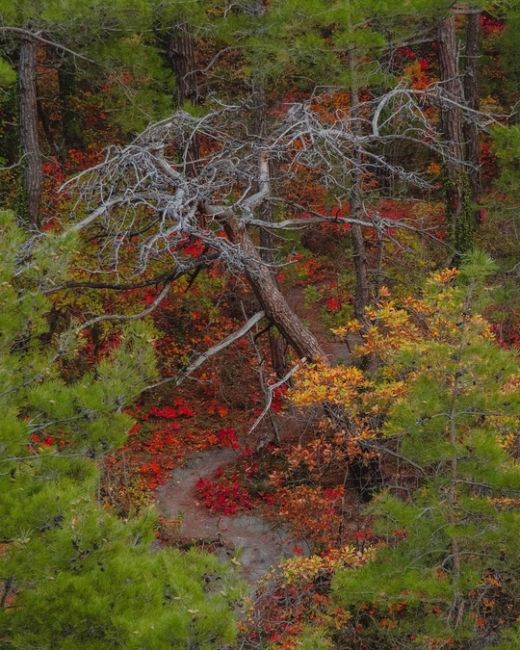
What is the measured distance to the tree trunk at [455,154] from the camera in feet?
41.1

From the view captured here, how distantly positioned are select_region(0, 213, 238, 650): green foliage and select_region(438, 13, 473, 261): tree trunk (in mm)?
7910

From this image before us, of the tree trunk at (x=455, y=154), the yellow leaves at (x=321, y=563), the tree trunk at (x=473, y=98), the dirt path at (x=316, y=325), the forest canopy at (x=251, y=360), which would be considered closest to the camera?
the forest canopy at (x=251, y=360)

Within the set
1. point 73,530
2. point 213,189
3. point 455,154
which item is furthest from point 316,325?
point 73,530

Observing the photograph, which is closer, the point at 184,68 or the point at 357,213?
the point at 357,213

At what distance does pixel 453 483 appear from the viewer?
6.82 metres

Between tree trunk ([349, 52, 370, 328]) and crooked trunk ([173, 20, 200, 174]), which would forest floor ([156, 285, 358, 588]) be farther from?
crooked trunk ([173, 20, 200, 174])

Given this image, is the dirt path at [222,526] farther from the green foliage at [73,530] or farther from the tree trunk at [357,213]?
the green foliage at [73,530]

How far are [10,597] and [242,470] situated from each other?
169 inches

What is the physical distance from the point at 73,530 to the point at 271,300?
5.66 meters

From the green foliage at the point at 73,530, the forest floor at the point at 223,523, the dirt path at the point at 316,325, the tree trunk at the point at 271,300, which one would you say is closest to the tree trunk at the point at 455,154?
the dirt path at the point at 316,325

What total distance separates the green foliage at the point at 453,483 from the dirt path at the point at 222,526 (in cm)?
320

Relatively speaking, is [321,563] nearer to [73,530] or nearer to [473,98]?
[73,530]

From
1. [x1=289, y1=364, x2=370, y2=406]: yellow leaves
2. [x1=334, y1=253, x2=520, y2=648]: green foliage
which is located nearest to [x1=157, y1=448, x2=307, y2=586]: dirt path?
[x1=289, y1=364, x2=370, y2=406]: yellow leaves

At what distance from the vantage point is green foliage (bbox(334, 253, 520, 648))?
6.48m
